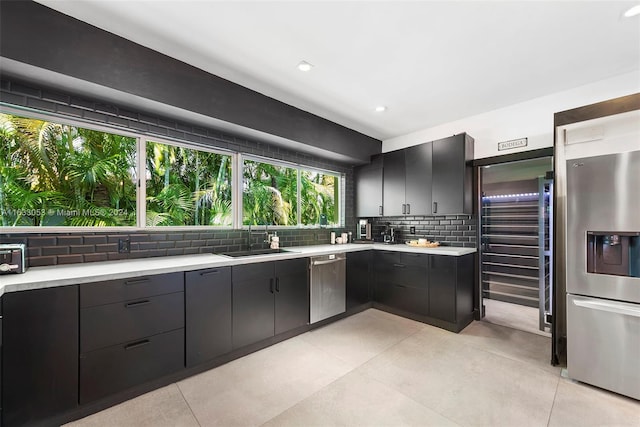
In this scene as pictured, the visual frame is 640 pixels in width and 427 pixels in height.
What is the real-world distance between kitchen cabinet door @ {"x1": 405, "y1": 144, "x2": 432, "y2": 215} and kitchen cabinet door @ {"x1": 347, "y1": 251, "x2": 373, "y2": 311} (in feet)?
3.07

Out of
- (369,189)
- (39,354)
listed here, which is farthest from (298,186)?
(39,354)

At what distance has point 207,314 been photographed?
88.0 inches

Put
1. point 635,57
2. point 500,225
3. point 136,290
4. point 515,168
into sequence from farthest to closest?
1. point 500,225
2. point 515,168
3. point 635,57
4. point 136,290

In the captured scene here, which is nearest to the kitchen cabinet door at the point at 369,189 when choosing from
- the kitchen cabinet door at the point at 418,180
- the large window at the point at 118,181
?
the kitchen cabinet door at the point at 418,180

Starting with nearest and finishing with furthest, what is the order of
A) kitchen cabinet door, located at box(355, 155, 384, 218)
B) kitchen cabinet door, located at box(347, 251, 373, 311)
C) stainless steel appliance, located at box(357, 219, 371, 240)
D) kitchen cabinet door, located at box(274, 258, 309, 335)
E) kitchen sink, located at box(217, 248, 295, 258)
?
kitchen cabinet door, located at box(274, 258, 309, 335), kitchen sink, located at box(217, 248, 295, 258), kitchen cabinet door, located at box(347, 251, 373, 311), kitchen cabinet door, located at box(355, 155, 384, 218), stainless steel appliance, located at box(357, 219, 371, 240)

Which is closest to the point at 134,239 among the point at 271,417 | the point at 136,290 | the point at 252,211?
Result: the point at 136,290

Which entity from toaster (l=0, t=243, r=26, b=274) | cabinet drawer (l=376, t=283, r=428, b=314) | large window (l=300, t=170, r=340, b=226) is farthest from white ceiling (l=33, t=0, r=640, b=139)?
cabinet drawer (l=376, t=283, r=428, b=314)

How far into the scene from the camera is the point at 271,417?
1712 mm

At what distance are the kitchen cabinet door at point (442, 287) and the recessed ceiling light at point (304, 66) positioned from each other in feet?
8.17

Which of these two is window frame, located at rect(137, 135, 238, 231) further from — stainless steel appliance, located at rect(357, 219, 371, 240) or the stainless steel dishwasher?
stainless steel appliance, located at rect(357, 219, 371, 240)

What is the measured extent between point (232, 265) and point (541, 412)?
251 cm

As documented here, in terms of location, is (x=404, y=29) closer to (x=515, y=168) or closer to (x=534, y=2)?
(x=534, y=2)

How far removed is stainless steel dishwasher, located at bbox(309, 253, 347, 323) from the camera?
3.05m

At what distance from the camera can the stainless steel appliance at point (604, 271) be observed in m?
1.88
